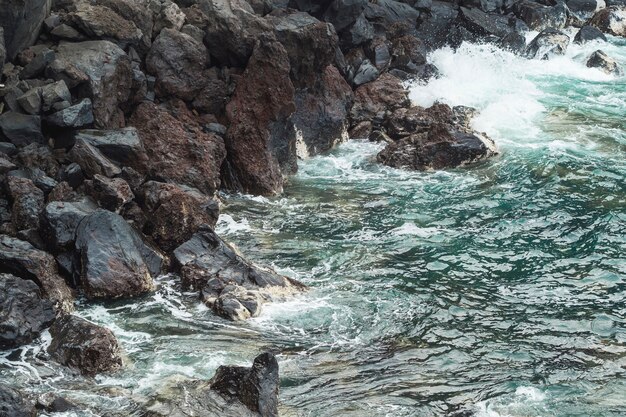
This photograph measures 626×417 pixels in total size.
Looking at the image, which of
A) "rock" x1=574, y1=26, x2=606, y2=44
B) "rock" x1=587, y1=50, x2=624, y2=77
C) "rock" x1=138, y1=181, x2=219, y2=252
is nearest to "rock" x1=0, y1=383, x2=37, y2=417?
"rock" x1=138, y1=181, x2=219, y2=252

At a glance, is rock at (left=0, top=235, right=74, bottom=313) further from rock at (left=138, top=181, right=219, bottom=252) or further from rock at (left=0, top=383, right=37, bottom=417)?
rock at (left=0, top=383, right=37, bottom=417)

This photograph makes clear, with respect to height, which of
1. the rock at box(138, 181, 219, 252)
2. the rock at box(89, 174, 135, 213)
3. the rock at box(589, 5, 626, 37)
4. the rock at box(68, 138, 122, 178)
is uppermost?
the rock at box(589, 5, 626, 37)

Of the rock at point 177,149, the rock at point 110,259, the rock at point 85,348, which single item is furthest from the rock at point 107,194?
the rock at point 85,348

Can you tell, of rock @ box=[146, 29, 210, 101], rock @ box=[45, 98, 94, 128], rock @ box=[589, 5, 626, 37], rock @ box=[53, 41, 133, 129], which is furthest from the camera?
rock @ box=[589, 5, 626, 37]

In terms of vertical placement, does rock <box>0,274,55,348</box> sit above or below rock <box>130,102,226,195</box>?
below

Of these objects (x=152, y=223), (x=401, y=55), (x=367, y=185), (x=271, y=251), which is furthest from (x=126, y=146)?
(x=401, y=55)

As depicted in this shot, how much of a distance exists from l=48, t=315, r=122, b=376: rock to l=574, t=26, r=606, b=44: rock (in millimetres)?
25396

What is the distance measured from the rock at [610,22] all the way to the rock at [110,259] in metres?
26.4

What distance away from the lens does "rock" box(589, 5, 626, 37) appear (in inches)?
1314

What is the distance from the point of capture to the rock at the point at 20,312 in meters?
10.6

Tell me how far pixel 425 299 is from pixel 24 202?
Answer: 6.66 metres

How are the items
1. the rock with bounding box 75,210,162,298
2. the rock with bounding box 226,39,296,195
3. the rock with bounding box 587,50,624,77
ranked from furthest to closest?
the rock with bounding box 587,50,624,77 < the rock with bounding box 226,39,296,195 < the rock with bounding box 75,210,162,298

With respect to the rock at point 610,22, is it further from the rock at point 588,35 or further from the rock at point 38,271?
the rock at point 38,271

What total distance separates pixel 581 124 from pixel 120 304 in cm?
1493
